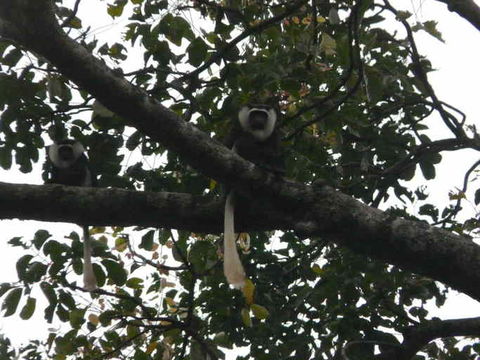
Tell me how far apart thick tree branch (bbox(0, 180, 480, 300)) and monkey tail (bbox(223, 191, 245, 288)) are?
0.04m

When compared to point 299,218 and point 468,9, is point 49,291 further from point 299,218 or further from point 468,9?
point 468,9

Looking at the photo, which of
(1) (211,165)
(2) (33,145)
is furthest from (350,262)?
(2) (33,145)

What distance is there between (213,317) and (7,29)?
1.91 m

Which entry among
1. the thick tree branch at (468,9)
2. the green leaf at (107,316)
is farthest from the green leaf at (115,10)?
the thick tree branch at (468,9)

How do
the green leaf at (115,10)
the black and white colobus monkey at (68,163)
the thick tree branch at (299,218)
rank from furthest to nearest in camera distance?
the black and white colobus monkey at (68,163) → the green leaf at (115,10) → the thick tree branch at (299,218)

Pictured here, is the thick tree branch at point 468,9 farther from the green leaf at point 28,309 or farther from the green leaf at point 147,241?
the green leaf at point 28,309

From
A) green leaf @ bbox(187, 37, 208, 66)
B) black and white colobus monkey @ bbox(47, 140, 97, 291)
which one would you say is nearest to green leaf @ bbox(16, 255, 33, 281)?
black and white colobus monkey @ bbox(47, 140, 97, 291)

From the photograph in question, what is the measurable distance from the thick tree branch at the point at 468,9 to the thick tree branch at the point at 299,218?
141 cm

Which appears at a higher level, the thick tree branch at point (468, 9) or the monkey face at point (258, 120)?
the thick tree branch at point (468, 9)

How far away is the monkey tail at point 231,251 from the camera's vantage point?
2.81 meters

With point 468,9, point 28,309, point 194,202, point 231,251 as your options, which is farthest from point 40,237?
point 468,9

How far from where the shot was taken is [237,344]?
3611 mm

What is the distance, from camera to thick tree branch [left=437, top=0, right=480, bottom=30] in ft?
10.8

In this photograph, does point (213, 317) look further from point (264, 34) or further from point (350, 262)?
point (264, 34)
